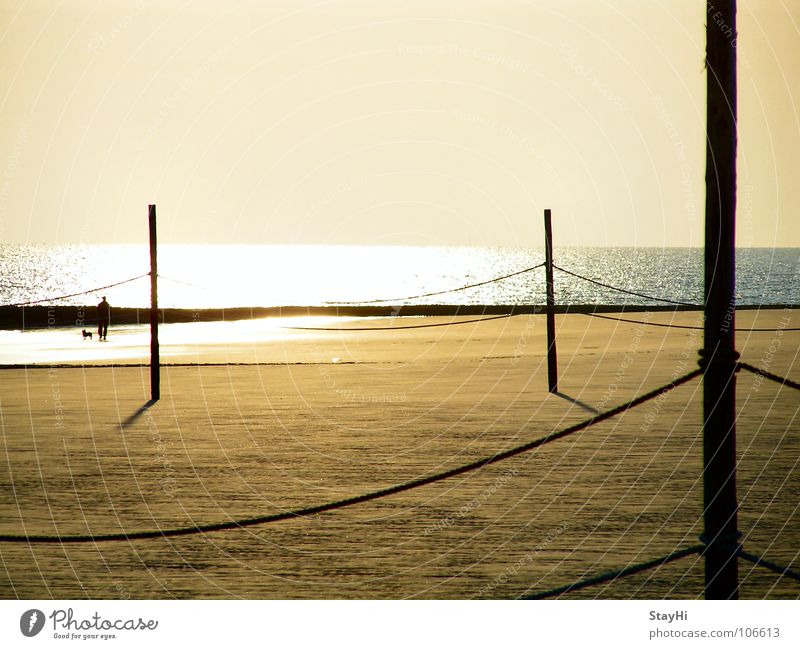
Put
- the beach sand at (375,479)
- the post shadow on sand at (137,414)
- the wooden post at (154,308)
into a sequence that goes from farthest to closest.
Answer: the wooden post at (154,308)
the post shadow on sand at (137,414)
the beach sand at (375,479)

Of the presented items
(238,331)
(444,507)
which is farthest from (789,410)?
(238,331)

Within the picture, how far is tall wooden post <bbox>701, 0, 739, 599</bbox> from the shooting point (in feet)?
17.3

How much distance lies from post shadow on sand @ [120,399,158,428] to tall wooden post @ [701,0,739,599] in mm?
8439

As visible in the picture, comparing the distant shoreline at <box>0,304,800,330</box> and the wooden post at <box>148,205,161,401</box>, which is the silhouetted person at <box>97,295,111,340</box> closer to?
the distant shoreline at <box>0,304,800,330</box>

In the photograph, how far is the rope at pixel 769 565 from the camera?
6.17 meters

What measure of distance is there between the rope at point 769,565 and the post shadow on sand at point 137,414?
798 cm

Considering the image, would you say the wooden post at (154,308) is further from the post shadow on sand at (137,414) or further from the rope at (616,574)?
the rope at (616,574)

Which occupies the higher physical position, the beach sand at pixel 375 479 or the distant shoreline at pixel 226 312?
the distant shoreline at pixel 226 312

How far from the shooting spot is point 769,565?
636 centimetres

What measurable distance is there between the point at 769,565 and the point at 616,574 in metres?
1.04

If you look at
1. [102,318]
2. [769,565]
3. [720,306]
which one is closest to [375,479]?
[769,565]

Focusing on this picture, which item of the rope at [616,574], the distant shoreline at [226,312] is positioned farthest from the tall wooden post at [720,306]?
the distant shoreline at [226,312]

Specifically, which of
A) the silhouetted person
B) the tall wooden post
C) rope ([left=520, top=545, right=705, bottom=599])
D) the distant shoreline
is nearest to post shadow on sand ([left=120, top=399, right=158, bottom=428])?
rope ([left=520, top=545, right=705, bottom=599])

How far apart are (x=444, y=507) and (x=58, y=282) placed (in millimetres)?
104168
